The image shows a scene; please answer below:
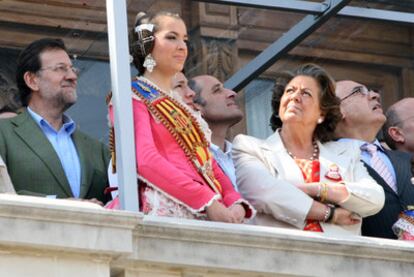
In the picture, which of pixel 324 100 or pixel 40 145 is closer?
pixel 40 145

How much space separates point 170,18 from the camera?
14.2 metres

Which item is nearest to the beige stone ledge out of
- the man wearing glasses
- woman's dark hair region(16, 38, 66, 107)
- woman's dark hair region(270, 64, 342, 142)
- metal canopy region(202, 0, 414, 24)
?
woman's dark hair region(270, 64, 342, 142)

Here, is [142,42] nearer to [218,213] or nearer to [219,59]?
[218,213]

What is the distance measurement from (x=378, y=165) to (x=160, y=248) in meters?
2.08

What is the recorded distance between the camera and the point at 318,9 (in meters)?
16.8

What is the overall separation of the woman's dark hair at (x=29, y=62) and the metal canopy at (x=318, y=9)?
1.95m

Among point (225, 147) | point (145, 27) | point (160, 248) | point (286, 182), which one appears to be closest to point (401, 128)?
point (225, 147)

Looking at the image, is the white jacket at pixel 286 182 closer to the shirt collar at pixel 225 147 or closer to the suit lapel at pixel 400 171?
the shirt collar at pixel 225 147

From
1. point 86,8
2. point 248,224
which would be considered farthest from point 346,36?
point 248,224

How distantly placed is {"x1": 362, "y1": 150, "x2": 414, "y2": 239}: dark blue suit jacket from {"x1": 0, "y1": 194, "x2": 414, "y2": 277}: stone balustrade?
50cm

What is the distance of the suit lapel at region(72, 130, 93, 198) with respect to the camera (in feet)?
45.8

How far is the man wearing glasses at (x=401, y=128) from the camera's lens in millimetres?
15773

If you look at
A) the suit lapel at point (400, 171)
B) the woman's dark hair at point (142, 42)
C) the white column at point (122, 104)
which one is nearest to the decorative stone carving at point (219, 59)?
the suit lapel at point (400, 171)

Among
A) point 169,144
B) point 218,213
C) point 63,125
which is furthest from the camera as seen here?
point 63,125
